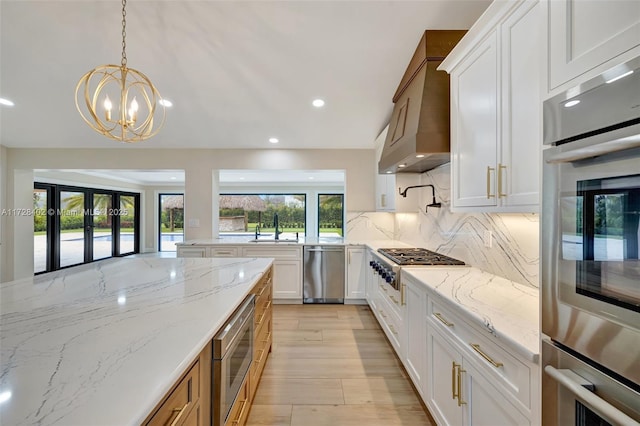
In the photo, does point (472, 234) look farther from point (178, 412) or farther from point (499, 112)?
point (178, 412)

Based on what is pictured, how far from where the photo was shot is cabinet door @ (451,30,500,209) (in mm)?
1500

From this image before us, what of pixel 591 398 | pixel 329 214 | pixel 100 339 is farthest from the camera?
pixel 329 214

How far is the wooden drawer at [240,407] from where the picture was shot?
1355 mm

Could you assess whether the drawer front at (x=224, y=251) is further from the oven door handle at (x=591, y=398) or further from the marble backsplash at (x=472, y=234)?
the oven door handle at (x=591, y=398)

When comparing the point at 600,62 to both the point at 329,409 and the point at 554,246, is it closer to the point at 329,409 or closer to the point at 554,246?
the point at 554,246

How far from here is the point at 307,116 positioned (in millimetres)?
3551

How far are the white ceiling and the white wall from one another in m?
0.56

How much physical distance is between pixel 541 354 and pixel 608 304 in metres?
0.29

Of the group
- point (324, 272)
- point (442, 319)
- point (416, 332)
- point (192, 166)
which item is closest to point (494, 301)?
point (442, 319)

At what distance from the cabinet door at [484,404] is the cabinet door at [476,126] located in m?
0.87

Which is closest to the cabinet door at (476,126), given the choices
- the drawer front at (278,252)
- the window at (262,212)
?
the drawer front at (278,252)

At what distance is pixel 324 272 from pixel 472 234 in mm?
2310

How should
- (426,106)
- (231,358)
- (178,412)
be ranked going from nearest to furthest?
(178,412) → (231,358) → (426,106)

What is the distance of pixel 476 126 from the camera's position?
65.2 inches
